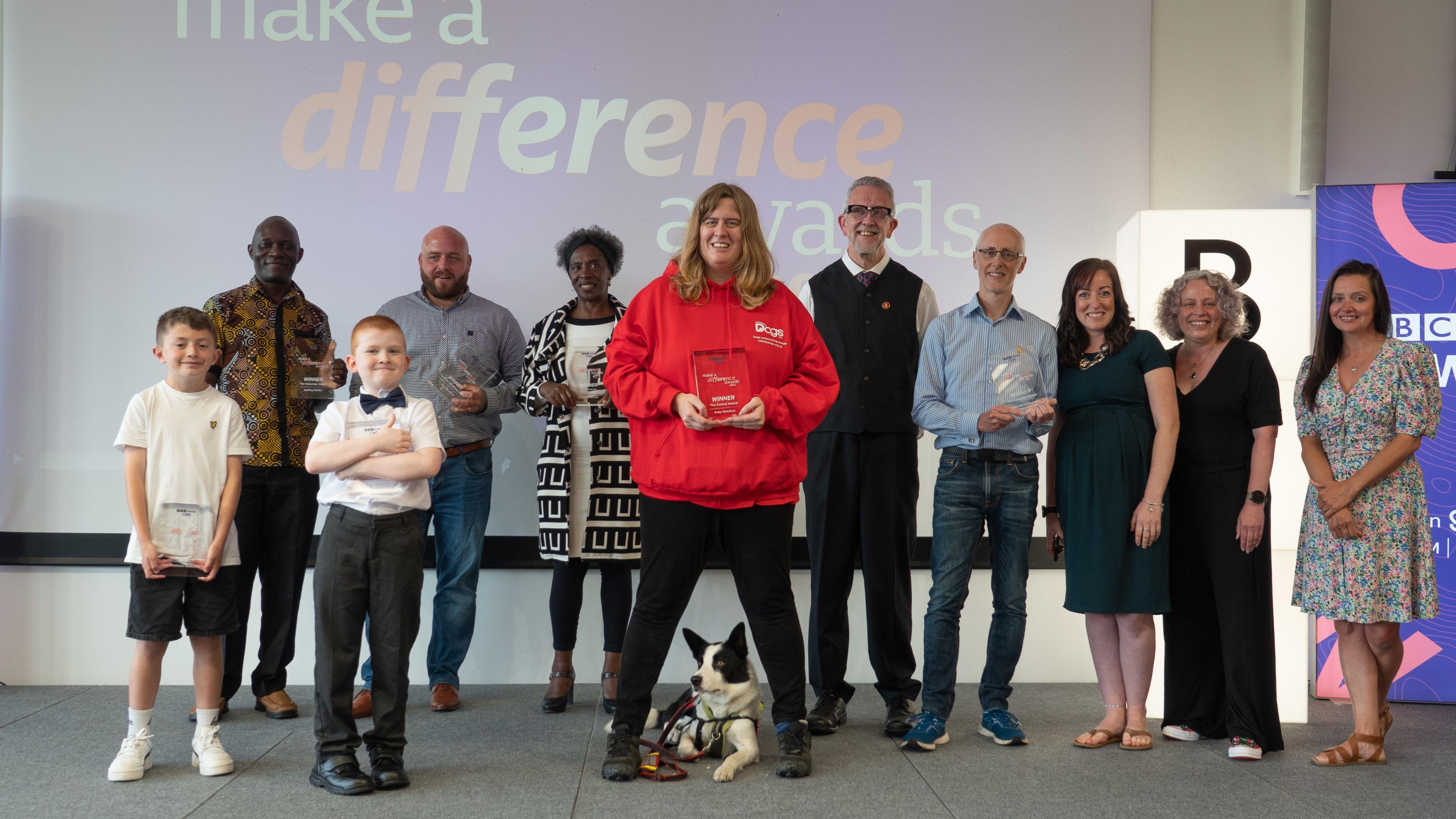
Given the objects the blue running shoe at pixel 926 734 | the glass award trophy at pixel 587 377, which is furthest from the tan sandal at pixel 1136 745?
the glass award trophy at pixel 587 377

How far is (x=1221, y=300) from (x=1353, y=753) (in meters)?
1.46

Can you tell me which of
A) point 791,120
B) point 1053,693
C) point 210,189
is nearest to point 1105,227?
point 791,120

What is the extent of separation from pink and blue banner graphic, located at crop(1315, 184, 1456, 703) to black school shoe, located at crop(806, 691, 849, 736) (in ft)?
6.98

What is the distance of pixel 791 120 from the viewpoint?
4301 millimetres

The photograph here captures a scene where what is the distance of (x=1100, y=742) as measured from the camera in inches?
124

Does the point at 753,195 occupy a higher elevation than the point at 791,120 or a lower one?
lower

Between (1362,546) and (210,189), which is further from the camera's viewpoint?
(210,189)

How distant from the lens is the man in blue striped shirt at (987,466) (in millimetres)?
3174

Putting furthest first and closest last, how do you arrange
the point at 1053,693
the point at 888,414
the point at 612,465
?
1. the point at 1053,693
2. the point at 612,465
3. the point at 888,414

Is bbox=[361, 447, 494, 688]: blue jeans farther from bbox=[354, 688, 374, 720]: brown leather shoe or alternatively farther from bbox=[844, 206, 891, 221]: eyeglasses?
bbox=[844, 206, 891, 221]: eyeglasses

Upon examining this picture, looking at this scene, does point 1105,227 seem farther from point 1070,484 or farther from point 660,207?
point 660,207

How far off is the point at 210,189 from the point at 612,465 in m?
2.15

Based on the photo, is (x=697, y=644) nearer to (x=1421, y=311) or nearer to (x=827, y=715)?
(x=827, y=715)

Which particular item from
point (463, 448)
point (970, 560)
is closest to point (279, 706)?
point (463, 448)
